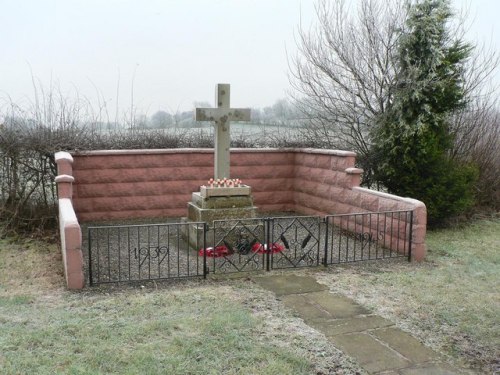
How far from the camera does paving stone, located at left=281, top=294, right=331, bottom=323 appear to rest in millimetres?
4964

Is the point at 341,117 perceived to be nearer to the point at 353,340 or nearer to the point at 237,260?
the point at 237,260

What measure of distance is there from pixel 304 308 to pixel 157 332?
5.27 feet

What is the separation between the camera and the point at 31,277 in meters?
6.18

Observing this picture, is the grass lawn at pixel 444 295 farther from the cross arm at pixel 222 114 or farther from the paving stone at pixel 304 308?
the cross arm at pixel 222 114

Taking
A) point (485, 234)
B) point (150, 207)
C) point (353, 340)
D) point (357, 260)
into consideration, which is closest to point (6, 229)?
point (150, 207)

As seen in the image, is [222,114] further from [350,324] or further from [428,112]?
[350,324]

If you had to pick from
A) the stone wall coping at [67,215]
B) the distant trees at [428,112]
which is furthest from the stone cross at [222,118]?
the distant trees at [428,112]

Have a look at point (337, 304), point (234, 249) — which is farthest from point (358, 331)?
point (234, 249)

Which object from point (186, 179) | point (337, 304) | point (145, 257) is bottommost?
point (337, 304)

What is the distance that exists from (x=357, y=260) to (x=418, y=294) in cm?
140

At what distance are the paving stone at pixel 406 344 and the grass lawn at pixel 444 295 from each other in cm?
11

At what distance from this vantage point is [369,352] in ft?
13.7

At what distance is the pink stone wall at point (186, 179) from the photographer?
30.9ft

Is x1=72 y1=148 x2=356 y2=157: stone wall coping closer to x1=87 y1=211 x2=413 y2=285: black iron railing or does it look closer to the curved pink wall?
the curved pink wall
